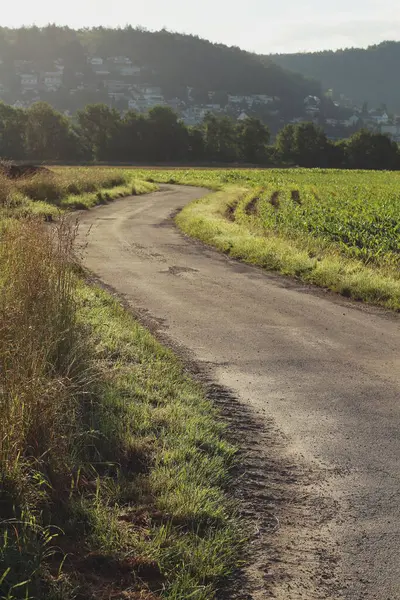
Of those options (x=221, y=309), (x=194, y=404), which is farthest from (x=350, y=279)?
(x=194, y=404)

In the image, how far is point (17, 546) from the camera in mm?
3389

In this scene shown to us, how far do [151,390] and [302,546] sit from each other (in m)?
2.56

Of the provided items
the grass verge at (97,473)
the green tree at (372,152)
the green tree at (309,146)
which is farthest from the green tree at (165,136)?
the grass verge at (97,473)

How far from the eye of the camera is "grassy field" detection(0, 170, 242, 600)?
345cm

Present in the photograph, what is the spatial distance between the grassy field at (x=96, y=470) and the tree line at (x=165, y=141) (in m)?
81.6

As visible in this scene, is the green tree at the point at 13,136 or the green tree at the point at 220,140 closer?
the green tree at the point at 13,136

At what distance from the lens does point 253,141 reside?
312 ft

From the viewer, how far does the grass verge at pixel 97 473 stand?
11.3 ft

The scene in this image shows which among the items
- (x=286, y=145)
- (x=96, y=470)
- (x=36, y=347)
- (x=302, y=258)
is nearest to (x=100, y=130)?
(x=286, y=145)

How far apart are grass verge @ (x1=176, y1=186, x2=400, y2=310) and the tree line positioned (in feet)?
219

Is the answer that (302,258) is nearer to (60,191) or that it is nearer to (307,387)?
(307,387)

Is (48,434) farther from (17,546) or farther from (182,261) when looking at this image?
(182,261)

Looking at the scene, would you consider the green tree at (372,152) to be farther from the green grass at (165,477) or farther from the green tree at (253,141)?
the green grass at (165,477)

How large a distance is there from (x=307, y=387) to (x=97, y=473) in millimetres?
3284
